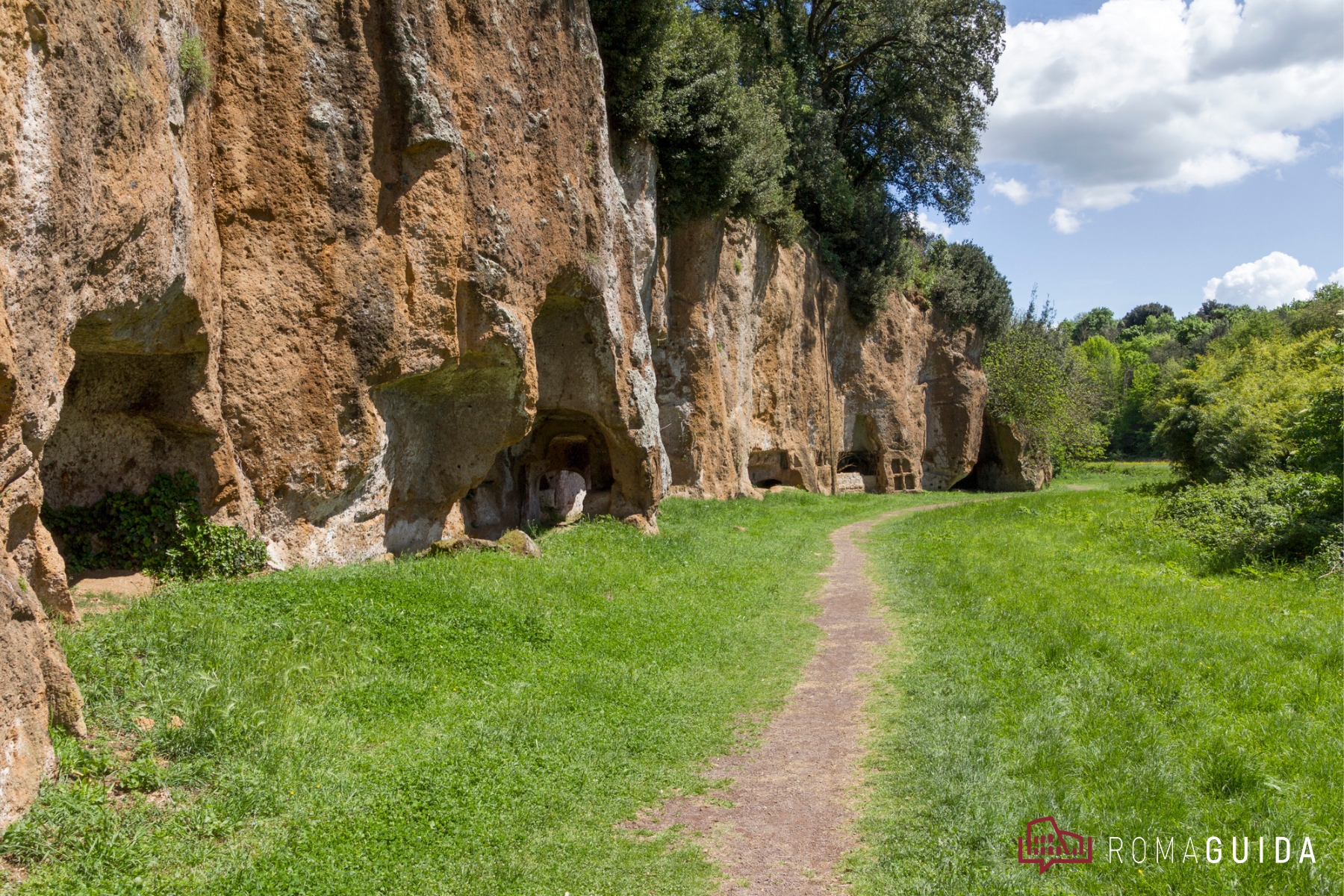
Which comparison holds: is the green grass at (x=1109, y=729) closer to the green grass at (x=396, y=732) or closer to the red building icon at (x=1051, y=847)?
the red building icon at (x=1051, y=847)

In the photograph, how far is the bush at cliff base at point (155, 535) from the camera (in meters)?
8.36

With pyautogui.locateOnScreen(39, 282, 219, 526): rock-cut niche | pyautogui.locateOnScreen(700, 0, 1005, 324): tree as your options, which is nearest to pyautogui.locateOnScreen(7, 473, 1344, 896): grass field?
pyautogui.locateOnScreen(39, 282, 219, 526): rock-cut niche

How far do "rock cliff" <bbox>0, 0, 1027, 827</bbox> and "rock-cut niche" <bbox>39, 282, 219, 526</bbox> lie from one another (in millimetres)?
24

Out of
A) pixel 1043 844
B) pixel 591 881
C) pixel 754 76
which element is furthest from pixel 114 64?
pixel 754 76

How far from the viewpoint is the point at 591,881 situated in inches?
186

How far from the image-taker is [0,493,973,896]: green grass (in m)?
4.65

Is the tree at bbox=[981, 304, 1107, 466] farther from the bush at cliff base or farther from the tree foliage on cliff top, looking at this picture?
the bush at cliff base

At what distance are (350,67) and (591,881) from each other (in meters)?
9.45

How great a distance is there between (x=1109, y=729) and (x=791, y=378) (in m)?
22.8

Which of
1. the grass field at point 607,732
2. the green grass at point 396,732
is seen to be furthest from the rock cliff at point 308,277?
the grass field at point 607,732

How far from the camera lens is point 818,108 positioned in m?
28.8

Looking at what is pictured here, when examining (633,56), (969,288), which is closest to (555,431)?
(633,56)

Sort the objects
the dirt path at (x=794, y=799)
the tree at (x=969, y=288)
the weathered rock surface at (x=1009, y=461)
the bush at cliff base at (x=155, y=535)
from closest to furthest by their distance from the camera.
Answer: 1. the dirt path at (x=794, y=799)
2. the bush at cliff base at (x=155, y=535)
3. the tree at (x=969, y=288)
4. the weathered rock surface at (x=1009, y=461)

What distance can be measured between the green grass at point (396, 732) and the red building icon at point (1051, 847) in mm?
1764
